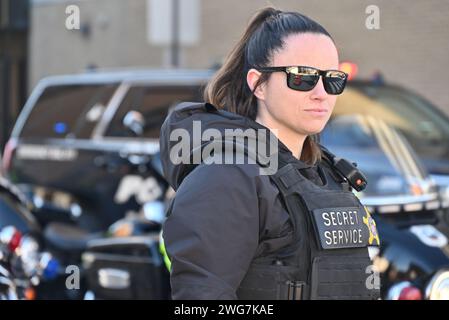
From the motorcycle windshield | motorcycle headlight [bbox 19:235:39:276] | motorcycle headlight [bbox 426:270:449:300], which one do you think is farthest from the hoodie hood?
motorcycle headlight [bbox 19:235:39:276]

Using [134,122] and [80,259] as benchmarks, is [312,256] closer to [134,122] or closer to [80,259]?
[80,259]

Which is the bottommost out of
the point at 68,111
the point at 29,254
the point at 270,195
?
the point at 29,254

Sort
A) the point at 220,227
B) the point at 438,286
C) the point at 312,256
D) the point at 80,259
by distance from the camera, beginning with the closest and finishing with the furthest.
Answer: the point at 220,227
the point at 312,256
the point at 438,286
the point at 80,259

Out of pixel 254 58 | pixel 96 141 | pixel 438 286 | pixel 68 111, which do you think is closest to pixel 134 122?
pixel 96 141

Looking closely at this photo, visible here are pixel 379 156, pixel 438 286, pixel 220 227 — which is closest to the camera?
pixel 220 227

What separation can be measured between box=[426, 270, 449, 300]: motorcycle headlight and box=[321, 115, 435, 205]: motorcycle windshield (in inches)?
24.7

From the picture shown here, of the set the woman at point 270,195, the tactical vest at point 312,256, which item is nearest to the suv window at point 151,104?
the woman at point 270,195

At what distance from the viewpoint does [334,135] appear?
5.03 metres

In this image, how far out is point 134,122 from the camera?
639 cm

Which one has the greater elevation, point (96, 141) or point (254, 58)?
point (254, 58)

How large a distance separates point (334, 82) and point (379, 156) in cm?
285
